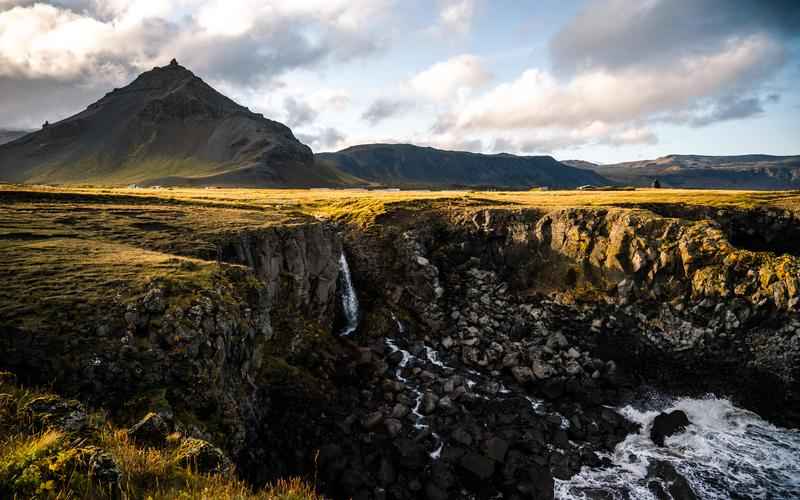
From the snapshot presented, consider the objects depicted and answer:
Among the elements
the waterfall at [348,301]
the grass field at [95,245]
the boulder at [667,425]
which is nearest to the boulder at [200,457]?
the grass field at [95,245]

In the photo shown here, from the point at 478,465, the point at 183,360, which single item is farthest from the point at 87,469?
the point at 478,465

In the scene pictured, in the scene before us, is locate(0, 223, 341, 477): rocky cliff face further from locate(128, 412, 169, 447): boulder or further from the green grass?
the green grass

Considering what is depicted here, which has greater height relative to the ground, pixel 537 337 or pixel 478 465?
pixel 537 337

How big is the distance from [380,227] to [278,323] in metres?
24.6

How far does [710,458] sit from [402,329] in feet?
80.6

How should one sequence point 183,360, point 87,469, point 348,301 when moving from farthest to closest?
point 348,301
point 183,360
point 87,469

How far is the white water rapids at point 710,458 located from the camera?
2317 centimetres

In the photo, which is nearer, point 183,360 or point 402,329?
point 183,360

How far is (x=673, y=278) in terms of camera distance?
40.1 metres

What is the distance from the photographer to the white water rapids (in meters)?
23.2

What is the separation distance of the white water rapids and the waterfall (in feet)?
72.8

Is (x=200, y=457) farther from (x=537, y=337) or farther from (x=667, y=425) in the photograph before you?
(x=537, y=337)

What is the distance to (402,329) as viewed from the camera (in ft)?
126

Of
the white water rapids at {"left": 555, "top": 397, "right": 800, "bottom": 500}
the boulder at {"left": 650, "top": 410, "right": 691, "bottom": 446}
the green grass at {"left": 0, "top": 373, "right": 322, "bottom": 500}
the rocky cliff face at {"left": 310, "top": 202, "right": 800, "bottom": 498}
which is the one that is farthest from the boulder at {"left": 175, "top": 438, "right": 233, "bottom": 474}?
the boulder at {"left": 650, "top": 410, "right": 691, "bottom": 446}
